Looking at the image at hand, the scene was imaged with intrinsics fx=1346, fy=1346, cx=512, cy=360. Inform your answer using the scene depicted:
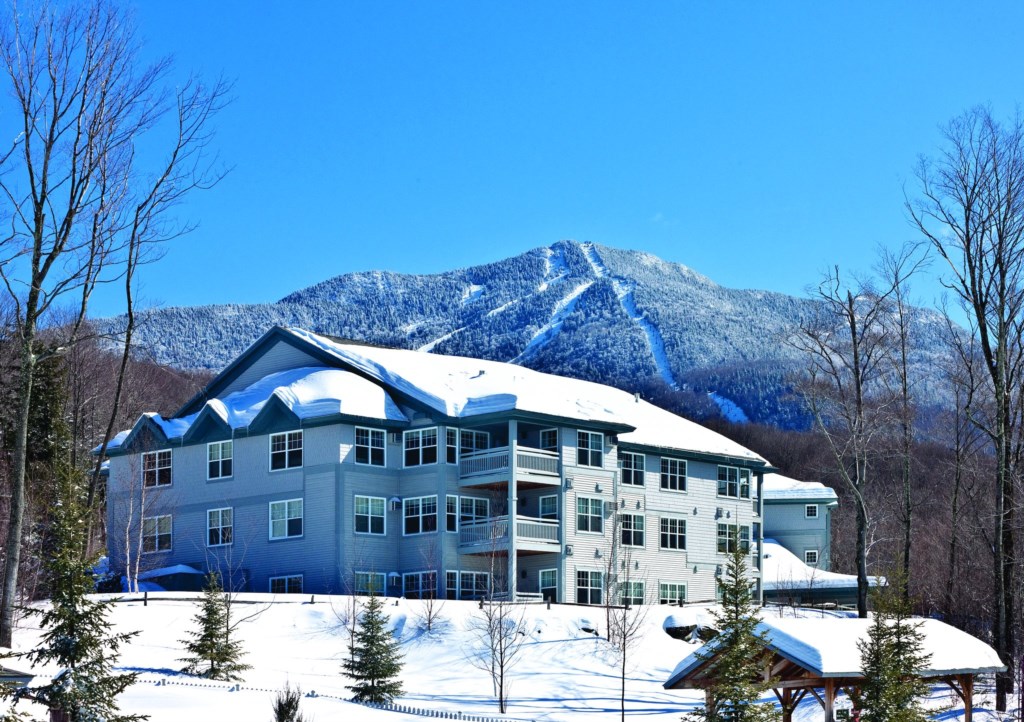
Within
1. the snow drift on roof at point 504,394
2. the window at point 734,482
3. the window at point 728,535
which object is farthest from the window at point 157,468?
the window at point 734,482

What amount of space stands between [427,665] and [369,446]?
13.2 metres

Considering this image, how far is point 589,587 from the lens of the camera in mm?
55656

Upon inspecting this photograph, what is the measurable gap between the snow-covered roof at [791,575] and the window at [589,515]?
1796 centimetres

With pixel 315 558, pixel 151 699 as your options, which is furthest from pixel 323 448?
pixel 151 699

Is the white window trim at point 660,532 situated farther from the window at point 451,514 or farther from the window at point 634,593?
the window at point 451,514

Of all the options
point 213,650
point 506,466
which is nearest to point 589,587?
point 506,466

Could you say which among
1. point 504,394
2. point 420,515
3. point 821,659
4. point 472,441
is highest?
point 504,394

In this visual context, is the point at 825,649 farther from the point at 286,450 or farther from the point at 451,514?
the point at 286,450

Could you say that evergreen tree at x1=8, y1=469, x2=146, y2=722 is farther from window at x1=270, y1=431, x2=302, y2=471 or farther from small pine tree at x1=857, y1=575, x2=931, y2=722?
window at x1=270, y1=431, x2=302, y2=471

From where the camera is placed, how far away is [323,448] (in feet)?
174

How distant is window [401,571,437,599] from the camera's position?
52.8 m

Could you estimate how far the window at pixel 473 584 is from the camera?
176 ft

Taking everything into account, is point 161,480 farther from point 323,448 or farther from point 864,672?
point 864,672

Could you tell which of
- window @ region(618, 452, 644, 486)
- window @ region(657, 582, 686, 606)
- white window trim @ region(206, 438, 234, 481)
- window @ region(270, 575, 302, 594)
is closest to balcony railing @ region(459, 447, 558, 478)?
window @ region(618, 452, 644, 486)
